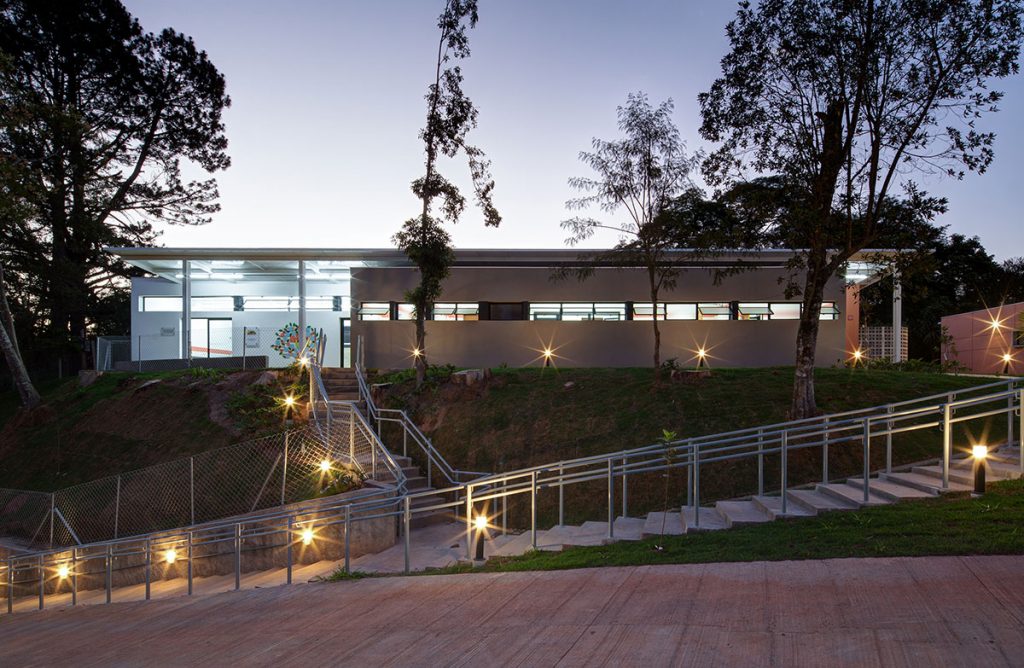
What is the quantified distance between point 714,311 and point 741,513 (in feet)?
45.2

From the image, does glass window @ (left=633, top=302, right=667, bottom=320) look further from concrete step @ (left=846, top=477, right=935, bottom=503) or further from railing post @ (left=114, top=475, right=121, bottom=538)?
railing post @ (left=114, top=475, right=121, bottom=538)

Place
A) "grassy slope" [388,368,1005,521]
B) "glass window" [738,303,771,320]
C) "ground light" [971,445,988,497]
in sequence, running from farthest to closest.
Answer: "glass window" [738,303,771,320] < "grassy slope" [388,368,1005,521] < "ground light" [971,445,988,497]

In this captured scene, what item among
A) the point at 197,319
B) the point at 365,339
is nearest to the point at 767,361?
the point at 365,339

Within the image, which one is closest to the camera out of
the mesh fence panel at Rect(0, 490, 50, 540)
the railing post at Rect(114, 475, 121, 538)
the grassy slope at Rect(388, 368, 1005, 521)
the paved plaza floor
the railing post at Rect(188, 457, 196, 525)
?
the paved plaza floor

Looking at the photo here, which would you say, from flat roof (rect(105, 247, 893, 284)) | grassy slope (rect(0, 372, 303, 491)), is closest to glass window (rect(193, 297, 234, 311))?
flat roof (rect(105, 247, 893, 284))

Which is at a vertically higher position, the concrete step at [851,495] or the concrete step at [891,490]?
the concrete step at [891,490]

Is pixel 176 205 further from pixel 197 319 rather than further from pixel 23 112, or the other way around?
pixel 23 112

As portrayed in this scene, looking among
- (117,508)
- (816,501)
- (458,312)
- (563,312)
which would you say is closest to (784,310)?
(563,312)

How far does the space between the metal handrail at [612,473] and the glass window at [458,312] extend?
9.18 meters

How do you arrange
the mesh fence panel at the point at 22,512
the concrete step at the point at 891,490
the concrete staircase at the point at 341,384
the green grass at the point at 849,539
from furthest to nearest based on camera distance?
the concrete staircase at the point at 341,384
the mesh fence panel at the point at 22,512
the concrete step at the point at 891,490
the green grass at the point at 849,539

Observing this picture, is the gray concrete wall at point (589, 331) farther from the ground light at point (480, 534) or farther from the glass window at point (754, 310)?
the ground light at point (480, 534)

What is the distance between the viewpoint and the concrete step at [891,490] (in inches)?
304

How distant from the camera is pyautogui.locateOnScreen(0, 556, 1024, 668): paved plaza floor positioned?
4105 mm

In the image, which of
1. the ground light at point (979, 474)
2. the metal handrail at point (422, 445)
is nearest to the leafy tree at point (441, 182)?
the metal handrail at point (422, 445)
